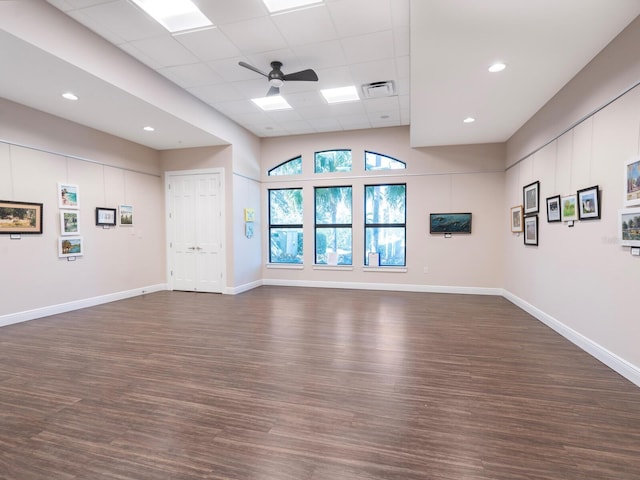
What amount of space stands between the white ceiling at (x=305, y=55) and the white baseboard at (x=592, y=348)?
3.05 metres

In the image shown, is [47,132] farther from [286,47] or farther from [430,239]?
[430,239]

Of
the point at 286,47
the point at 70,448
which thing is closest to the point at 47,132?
the point at 286,47

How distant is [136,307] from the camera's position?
566 centimetres

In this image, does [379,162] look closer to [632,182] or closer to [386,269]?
[386,269]

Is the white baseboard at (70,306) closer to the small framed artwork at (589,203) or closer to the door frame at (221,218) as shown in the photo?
the door frame at (221,218)

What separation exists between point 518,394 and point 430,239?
15.8 feet

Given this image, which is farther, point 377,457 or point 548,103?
point 548,103

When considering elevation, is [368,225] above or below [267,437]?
above

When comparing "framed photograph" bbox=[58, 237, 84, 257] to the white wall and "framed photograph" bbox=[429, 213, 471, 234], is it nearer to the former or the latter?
"framed photograph" bbox=[429, 213, 471, 234]

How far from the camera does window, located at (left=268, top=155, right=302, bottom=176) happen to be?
7.94m

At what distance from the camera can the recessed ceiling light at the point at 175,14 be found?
333cm

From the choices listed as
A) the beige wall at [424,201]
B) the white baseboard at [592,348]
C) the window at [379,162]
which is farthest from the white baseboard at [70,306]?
the white baseboard at [592,348]

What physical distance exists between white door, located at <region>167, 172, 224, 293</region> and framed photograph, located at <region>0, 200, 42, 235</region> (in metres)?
2.52

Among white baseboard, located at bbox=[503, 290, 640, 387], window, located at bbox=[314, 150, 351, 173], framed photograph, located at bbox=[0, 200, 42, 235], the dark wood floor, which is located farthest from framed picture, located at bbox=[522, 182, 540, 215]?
framed photograph, located at bbox=[0, 200, 42, 235]
